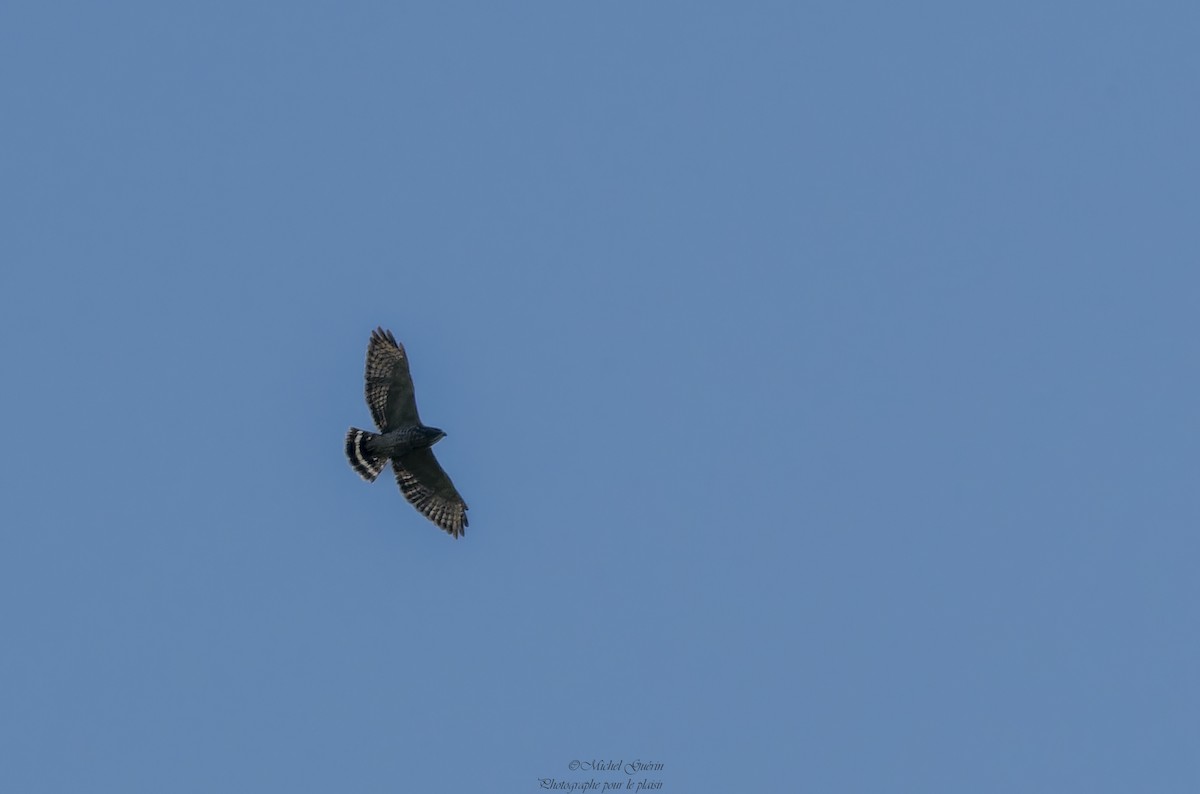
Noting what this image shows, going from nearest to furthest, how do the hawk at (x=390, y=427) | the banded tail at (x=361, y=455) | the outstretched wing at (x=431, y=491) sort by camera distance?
the hawk at (x=390, y=427) < the banded tail at (x=361, y=455) < the outstretched wing at (x=431, y=491)

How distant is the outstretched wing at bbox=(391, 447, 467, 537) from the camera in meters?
31.8

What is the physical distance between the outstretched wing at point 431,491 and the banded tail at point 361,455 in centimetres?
66

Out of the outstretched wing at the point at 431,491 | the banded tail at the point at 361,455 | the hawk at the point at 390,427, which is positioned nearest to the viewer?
the hawk at the point at 390,427

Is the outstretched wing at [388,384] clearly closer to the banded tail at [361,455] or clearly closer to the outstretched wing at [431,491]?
the banded tail at [361,455]

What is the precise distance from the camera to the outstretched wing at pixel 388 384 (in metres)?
30.6

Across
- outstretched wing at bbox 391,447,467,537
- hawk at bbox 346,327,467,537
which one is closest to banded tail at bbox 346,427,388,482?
hawk at bbox 346,327,467,537

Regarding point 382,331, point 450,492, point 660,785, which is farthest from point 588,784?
point 382,331

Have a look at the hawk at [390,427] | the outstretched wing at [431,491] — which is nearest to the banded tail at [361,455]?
the hawk at [390,427]

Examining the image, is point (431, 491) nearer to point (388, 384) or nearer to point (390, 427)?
point (390, 427)

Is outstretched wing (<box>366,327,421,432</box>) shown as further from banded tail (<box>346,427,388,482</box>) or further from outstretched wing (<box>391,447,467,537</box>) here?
outstretched wing (<box>391,447,467,537</box>)

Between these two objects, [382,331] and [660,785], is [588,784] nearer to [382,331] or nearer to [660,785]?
[660,785]

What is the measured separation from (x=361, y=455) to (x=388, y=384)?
1.45 metres

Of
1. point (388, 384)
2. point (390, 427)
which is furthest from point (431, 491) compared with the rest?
point (388, 384)

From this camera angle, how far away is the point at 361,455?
3094cm
